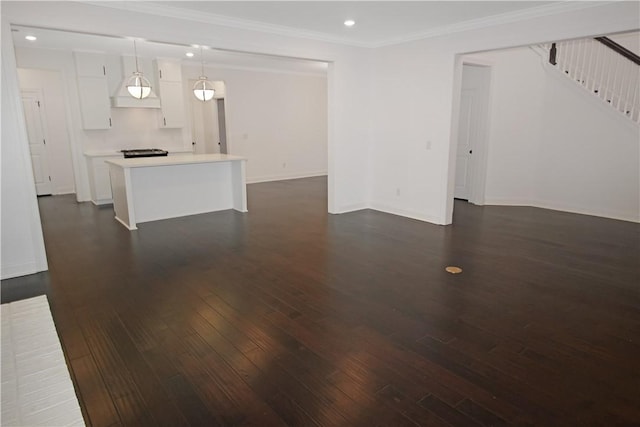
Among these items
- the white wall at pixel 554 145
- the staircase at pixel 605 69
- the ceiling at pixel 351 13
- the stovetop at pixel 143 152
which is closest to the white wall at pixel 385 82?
the ceiling at pixel 351 13

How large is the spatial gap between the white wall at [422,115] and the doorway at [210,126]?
5274 mm

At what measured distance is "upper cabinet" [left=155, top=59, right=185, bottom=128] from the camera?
25.8 ft

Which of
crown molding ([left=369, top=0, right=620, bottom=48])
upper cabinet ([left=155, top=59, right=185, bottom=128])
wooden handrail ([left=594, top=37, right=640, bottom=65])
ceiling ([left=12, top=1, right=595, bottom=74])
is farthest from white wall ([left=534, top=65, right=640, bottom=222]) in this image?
upper cabinet ([left=155, top=59, right=185, bottom=128])

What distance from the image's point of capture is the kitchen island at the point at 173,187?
5.64m

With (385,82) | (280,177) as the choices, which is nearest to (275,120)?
(280,177)

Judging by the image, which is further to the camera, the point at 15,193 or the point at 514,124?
the point at 514,124

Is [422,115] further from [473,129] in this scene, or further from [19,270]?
[19,270]

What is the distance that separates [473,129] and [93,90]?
22.9 feet

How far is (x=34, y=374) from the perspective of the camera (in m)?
2.35

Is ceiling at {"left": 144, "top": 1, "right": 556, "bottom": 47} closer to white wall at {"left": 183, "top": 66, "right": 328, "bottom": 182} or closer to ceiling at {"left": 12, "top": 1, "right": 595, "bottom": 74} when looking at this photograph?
ceiling at {"left": 12, "top": 1, "right": 595, "bottom": 74}

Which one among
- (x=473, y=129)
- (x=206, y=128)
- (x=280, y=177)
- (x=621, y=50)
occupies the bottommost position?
(x=280, y=177)

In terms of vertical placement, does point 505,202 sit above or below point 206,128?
below

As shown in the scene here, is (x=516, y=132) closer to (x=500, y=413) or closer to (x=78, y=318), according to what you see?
(x=500, y=413)

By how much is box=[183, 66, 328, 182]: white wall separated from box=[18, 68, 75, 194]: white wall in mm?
2625
